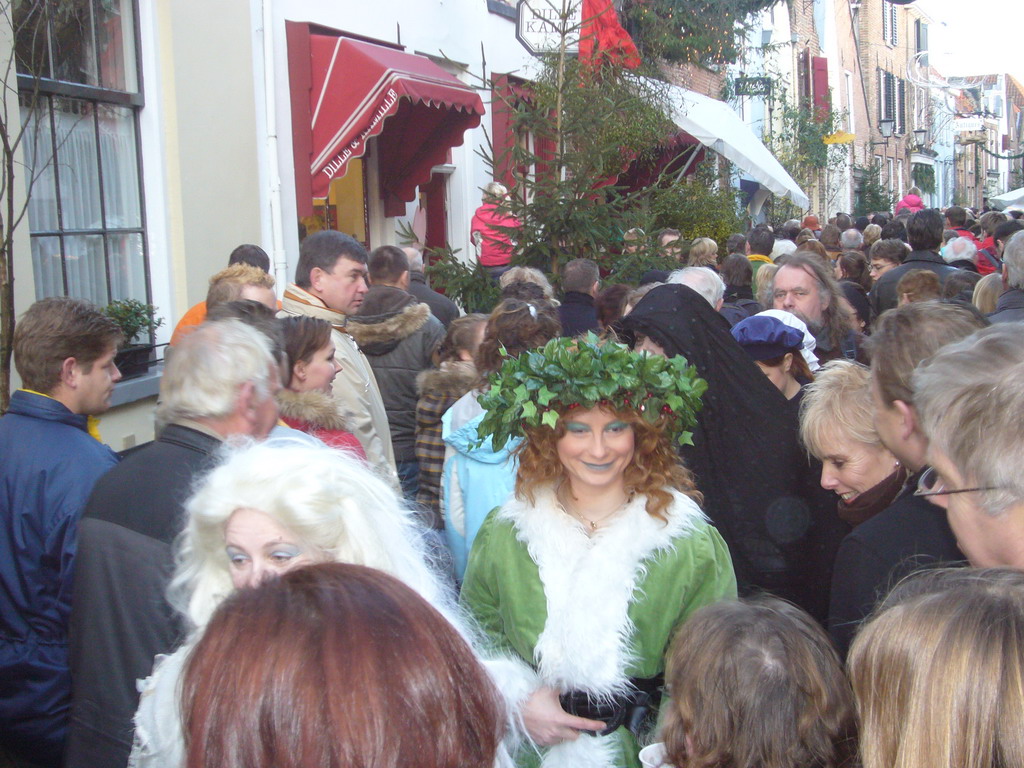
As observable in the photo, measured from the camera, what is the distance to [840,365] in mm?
3291

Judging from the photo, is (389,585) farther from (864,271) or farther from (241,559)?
(864,271)

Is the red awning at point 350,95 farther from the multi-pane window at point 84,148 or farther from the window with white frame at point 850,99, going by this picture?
the window with white frame at point 850,99

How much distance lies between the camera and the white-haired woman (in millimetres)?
2111

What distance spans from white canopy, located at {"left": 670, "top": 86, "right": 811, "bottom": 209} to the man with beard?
28.8 feet

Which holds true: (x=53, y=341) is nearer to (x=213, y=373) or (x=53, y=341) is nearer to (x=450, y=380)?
(x=213, y=373)

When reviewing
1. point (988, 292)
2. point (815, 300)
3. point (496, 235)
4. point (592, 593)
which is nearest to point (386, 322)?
point (815, 300)

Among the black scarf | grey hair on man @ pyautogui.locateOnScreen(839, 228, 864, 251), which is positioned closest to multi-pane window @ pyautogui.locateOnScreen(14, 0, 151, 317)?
the black scarf

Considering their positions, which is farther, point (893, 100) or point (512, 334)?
point (893, 100)

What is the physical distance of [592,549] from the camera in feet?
8.96

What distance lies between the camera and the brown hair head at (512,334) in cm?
418

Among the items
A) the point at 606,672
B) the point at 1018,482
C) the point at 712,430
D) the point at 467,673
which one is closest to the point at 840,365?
the point at 712,430

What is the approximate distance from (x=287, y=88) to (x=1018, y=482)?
748 cm

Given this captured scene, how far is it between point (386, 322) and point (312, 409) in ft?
4.92

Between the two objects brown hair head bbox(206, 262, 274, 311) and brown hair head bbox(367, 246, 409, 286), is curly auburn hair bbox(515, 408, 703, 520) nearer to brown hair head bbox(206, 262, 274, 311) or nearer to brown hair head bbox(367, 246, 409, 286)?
brown hair head bbox(206, 262, 274, 311)
